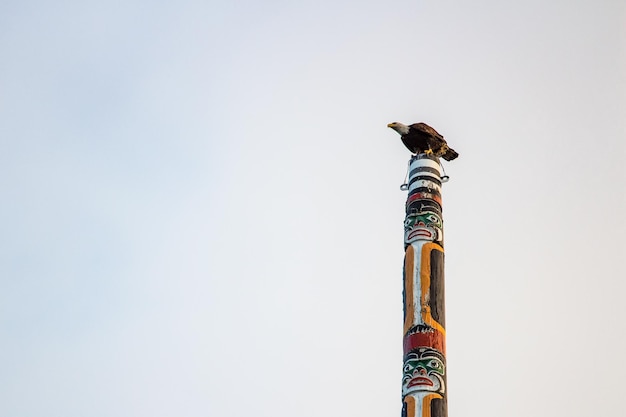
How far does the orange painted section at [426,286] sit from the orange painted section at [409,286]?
0.56 ft

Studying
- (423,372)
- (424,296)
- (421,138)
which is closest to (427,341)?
(423,372)

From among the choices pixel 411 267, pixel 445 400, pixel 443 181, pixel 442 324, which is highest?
pixel 443 181

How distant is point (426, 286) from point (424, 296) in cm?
20

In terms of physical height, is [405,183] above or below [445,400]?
above

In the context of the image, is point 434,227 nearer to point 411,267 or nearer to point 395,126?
point 411,267

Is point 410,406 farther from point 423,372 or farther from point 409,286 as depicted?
point 409,286

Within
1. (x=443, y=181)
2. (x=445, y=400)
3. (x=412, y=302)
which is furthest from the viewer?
(x=443, y=181)

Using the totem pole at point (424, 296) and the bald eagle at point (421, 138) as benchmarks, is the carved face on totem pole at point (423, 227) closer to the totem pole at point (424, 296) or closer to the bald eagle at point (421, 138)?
the totem pole at point (424, 296)

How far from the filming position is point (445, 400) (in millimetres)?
13562

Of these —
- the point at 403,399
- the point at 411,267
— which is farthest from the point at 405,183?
the point at 403,399

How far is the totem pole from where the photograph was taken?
13555mm

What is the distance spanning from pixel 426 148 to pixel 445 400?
4722mm

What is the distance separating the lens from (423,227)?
15.2 meters

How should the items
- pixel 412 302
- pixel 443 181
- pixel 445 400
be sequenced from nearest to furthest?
pixel 445 400, pixel 412 302, pixel 443 181
